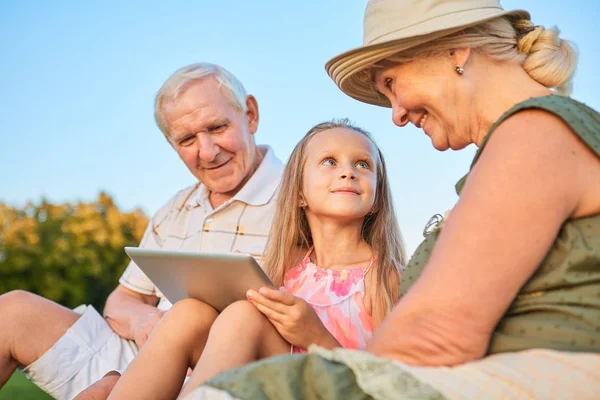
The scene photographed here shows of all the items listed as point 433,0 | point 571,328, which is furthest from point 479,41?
point 571,328

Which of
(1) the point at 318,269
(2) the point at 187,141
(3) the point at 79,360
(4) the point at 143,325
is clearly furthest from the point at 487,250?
(2) the point at 187,141

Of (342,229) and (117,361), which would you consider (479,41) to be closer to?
(342,229)

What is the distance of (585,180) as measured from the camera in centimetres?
175

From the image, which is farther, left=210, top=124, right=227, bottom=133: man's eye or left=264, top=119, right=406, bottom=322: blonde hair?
left=210, top=124, right=227, bottom=133: man's eye

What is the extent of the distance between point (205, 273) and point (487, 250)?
1198 mm

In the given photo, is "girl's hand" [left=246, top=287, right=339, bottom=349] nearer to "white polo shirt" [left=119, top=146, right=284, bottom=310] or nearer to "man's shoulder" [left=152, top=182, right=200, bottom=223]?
"white polo shirt" [left=119, top=146, right=284, bottom=310]

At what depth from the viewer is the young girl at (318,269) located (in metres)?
2.56

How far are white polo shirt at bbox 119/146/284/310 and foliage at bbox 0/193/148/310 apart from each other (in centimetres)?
831

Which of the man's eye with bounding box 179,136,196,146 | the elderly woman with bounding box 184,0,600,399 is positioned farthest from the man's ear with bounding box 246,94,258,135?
the elderly woman with bounding box 184,0,600,399

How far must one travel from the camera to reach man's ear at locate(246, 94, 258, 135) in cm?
467

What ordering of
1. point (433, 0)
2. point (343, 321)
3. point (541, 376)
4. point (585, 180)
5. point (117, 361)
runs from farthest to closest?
point (117, 361)
point (343, 321)
point (433, 0)
point (585, 180)
point (541, 376)

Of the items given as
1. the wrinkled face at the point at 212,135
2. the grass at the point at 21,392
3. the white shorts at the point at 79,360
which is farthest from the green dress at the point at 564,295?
the grass at the point at 21,392

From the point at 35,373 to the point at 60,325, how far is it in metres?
0.25

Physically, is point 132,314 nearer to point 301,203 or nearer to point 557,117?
point 301,203
